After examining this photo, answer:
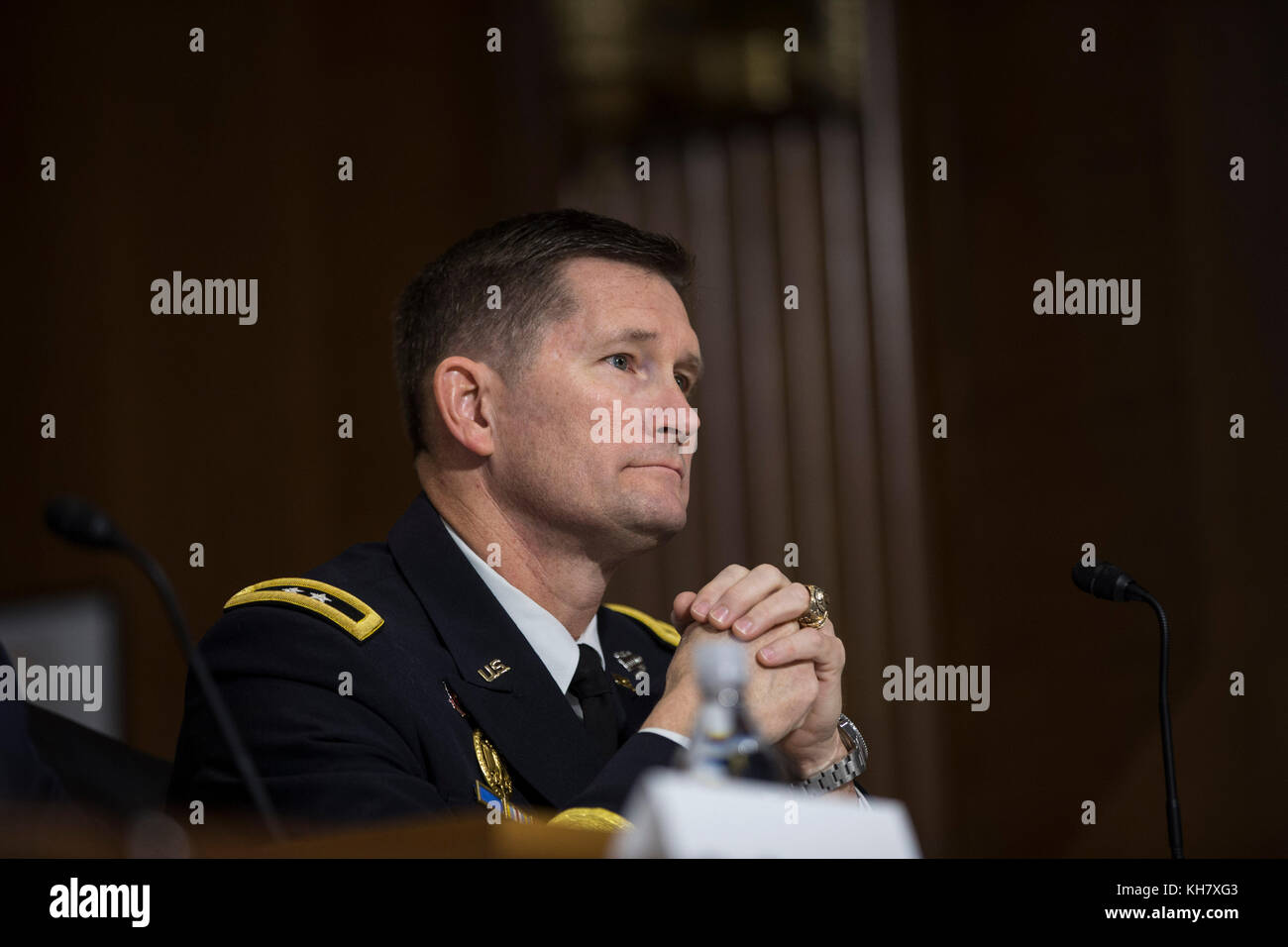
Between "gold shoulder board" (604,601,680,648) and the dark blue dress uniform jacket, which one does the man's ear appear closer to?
the dark blue dress uniform jacket

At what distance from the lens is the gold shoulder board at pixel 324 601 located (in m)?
1.60

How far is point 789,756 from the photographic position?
5.89 ft

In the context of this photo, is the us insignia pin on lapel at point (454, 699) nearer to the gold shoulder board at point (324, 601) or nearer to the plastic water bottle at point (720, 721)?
the gold shoulder board at point (324, 601)

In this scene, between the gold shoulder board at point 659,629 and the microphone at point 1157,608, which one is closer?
the microphone at point 1157,608

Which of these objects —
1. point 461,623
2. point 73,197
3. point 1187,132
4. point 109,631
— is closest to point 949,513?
point 1187,132

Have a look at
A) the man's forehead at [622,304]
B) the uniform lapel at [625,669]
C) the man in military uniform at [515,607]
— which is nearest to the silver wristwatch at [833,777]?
the man in military uniform at [515,607]

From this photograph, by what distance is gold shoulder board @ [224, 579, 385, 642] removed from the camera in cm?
160

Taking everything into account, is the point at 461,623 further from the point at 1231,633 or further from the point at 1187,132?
the point at 1187,132

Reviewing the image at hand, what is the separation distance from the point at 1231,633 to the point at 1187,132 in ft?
3.84

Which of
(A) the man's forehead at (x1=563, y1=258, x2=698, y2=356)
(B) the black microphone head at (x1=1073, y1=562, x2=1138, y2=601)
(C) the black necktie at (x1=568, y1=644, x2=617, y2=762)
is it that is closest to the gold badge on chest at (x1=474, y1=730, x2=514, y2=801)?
(C) the black necktie at (x1=568, y1=644, x2=617, y2=762)

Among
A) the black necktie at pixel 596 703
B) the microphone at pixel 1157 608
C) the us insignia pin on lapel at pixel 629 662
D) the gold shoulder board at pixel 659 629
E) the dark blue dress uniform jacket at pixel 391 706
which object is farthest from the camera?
the gold shoulder board at pixel 659 629

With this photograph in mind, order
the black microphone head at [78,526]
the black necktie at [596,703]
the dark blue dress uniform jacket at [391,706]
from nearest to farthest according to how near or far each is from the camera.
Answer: the black microphone head at [78,526] → the dark blue dress uniform jacket at [391,706] → the black necktie at [596,703]

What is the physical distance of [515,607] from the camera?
6.13ft

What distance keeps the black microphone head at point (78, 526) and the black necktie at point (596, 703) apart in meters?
0.81
